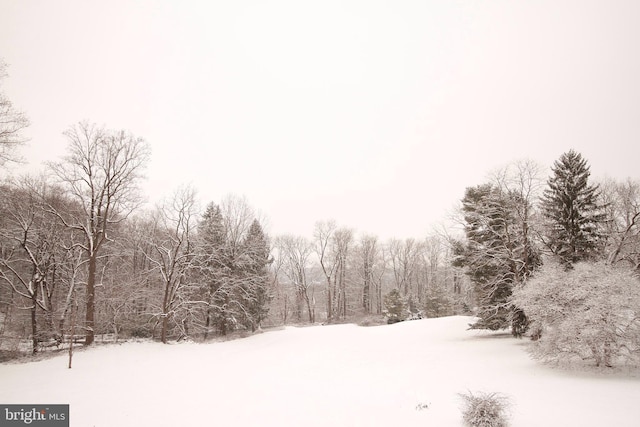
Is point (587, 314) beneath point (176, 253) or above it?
beneath

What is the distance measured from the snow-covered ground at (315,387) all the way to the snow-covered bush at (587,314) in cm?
85

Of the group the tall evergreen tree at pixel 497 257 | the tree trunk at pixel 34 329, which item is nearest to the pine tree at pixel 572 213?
the tall evergreen tree at pixel 497 257

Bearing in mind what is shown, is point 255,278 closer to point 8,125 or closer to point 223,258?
point 223,258

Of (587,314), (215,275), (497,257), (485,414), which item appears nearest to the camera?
(485,414)

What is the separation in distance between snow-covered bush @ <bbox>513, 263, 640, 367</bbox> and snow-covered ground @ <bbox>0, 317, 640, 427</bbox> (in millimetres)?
845

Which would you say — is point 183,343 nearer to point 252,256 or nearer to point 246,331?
point 246,331

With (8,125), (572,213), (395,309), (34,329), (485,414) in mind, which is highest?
(8,125)

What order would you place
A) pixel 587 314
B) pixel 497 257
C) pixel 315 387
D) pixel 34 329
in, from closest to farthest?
pixel 587 314 < pixel 315 387 < pixel 34 329 < pixel 497 257

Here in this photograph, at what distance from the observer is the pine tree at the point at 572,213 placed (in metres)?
16.8

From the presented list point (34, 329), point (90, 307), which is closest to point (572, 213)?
point (90, 307)

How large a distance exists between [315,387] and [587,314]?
9.48 metres

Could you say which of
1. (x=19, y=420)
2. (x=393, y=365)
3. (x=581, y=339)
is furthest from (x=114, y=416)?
(x=581, y=339)

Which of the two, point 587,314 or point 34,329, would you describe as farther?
point 34,329

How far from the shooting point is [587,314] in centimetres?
1058
